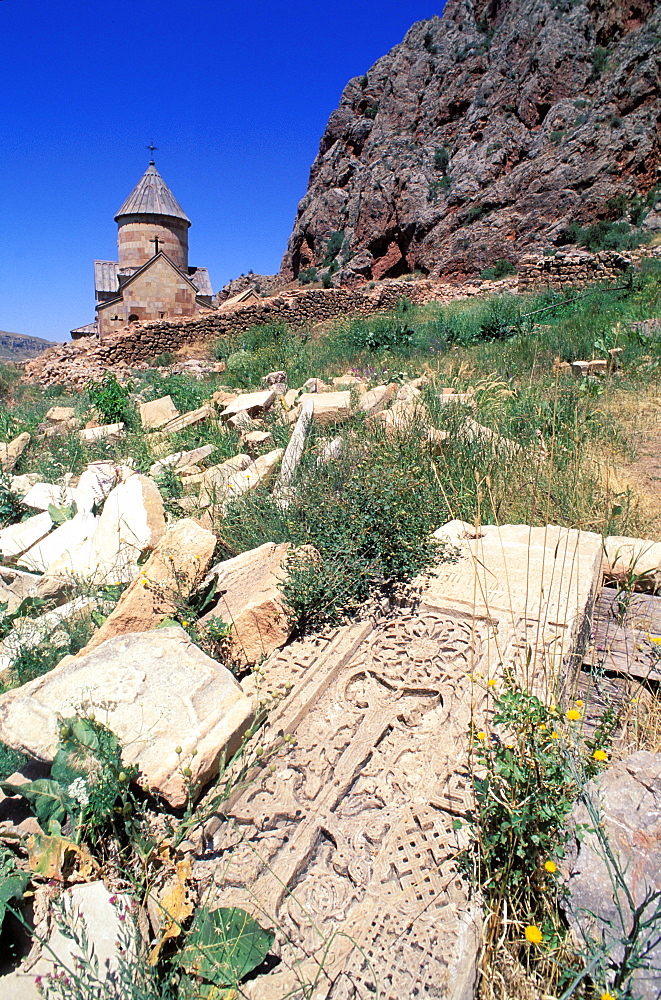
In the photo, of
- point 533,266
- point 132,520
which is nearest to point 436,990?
point 132,520

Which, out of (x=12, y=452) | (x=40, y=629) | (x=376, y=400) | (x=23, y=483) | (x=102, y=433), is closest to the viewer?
(x=40, y=629)

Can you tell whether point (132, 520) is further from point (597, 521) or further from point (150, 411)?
point (150, 411)

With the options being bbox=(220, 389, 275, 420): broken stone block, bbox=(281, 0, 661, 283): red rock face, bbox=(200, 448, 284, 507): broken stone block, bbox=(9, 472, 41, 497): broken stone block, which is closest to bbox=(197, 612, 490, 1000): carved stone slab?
bbox=(200, 448, 284, 507): broken stone block

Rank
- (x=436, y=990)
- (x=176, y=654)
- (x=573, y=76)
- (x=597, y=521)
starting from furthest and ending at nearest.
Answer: (x=573, y=76) → (x=597, y=521) → (x=176, y=654) → (x=436, y=990)

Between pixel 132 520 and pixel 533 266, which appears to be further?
pixel 533 266

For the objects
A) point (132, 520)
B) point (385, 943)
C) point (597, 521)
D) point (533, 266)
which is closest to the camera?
point (385, 943)

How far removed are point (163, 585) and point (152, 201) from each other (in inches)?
989

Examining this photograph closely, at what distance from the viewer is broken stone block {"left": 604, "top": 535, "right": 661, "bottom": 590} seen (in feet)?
9.47

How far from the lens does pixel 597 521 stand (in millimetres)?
3256

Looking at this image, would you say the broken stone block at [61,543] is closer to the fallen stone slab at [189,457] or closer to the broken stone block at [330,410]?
the fallen stone slab at [189,457]

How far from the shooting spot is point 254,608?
2.66 m

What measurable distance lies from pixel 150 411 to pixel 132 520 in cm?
435

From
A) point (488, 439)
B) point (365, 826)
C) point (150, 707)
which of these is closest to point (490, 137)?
point (488, 439)

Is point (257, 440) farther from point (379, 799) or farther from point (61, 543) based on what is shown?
point (379, 799)
